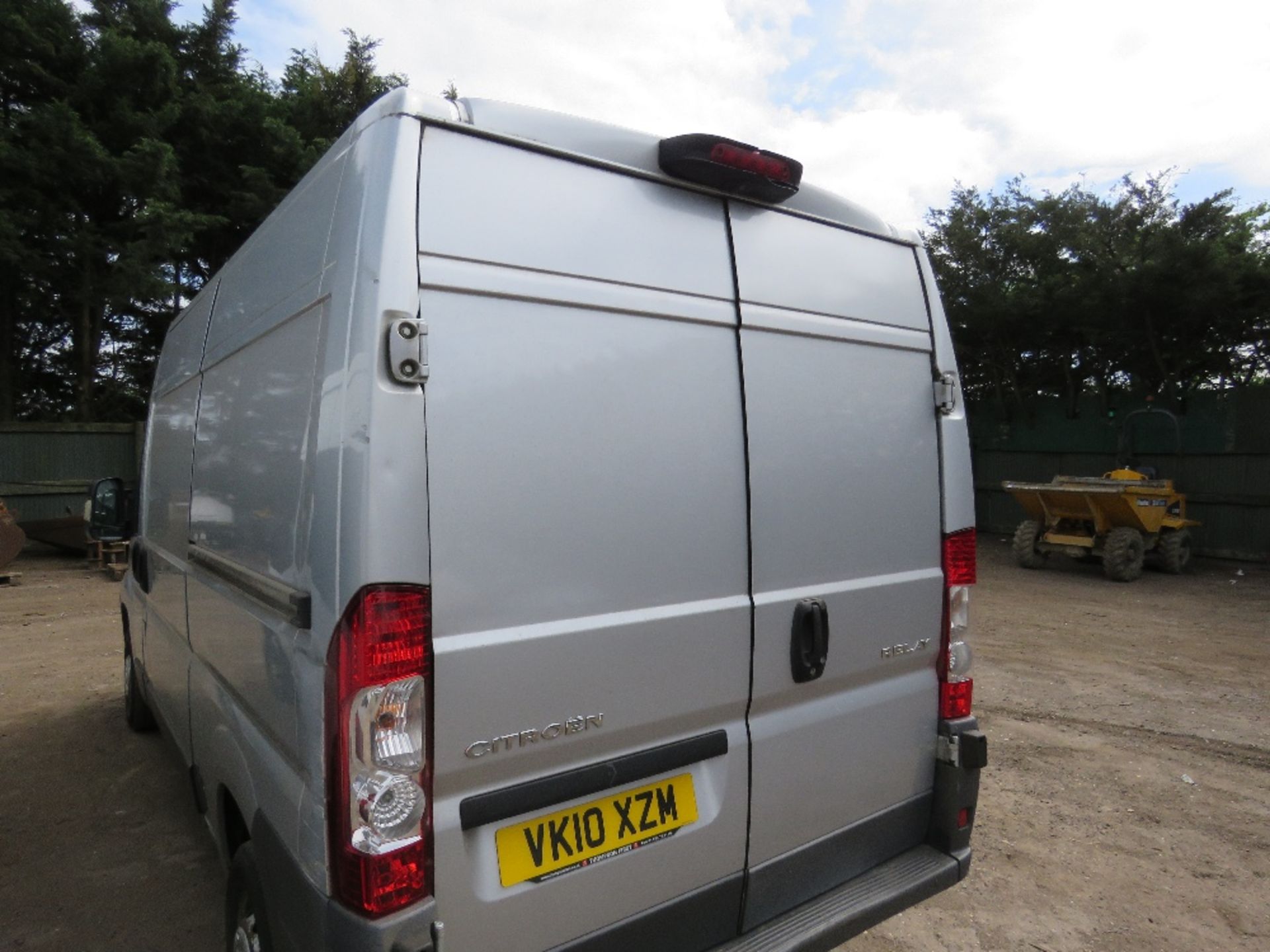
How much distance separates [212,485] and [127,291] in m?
12.0

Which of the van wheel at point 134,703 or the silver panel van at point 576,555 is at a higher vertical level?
the silver panel van at point 576,555

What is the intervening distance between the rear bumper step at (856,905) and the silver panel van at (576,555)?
0.01 metres

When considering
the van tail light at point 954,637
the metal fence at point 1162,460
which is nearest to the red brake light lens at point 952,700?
the van tail light at point 954,637

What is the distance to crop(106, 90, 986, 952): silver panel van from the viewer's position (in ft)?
5.51

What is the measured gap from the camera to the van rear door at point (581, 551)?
1730 mm

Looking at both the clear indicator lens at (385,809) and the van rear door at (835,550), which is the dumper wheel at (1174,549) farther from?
the clear indicator lens at (385,809)

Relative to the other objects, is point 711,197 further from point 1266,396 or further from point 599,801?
point 1266,396

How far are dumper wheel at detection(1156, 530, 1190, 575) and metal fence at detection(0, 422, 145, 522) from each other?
14230 millimetres

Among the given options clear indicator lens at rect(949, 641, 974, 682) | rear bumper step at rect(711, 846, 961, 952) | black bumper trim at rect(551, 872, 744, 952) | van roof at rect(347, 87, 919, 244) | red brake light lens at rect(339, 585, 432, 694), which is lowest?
rear bumper step at rect(711, 846, 961, 952)

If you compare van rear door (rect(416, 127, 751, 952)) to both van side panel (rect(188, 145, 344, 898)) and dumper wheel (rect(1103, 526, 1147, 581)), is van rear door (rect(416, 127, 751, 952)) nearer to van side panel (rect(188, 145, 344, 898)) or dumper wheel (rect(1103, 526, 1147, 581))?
van side panel (rect(188, 145, 344, 898))

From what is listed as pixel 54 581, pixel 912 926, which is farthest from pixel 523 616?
pixel 54 581

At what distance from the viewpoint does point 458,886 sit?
174cm

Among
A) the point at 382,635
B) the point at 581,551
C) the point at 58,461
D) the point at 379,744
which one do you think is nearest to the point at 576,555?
the point at 581,551

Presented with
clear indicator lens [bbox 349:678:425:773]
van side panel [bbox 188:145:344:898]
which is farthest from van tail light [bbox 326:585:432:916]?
van side panel [bbox 188:145:344:898]
